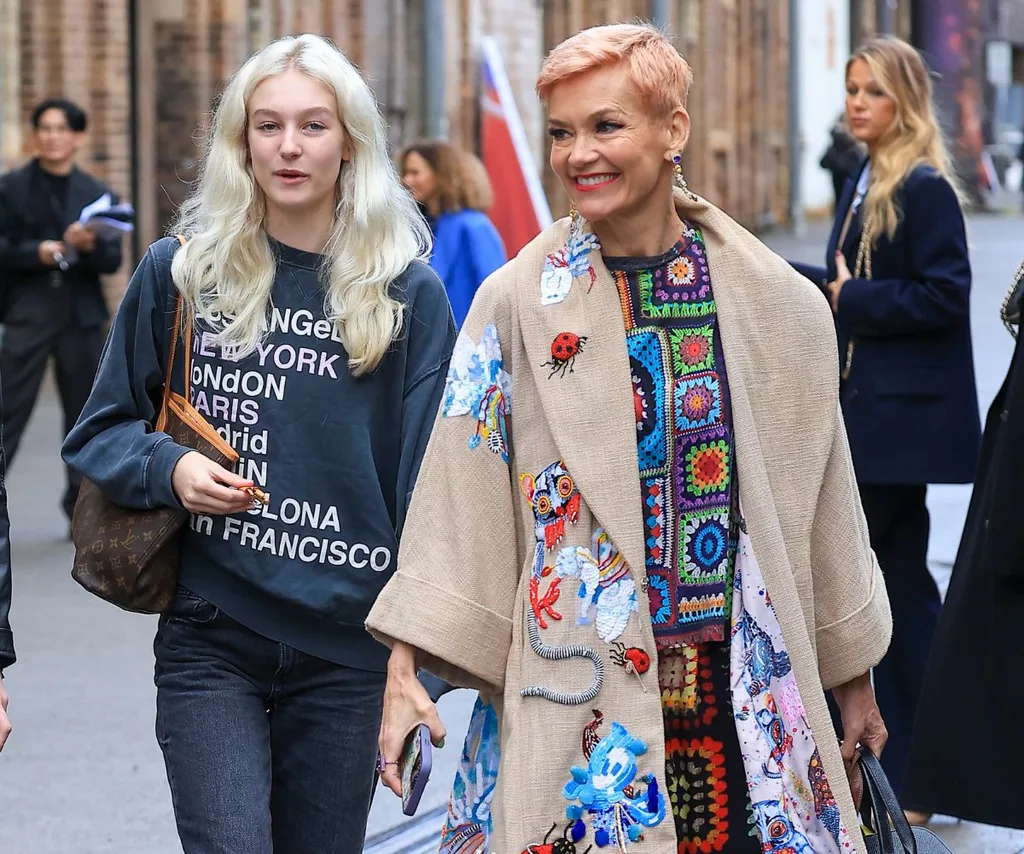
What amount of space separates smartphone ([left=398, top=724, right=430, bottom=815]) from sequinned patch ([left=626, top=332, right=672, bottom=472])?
50cm

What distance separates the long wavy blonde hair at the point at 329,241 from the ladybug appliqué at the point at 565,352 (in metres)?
0.59

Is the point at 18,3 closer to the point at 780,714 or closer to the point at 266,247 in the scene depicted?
the point at 266,247

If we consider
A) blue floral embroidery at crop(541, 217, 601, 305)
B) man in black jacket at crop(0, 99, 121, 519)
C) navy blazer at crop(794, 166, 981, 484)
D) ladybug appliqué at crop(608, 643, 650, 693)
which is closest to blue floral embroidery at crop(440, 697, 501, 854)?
ladybug appliqué at crop(608, 643, 650, 693)

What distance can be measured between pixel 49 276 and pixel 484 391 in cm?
727

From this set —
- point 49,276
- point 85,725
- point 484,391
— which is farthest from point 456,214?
point 484,391

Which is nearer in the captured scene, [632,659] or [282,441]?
[632,659]

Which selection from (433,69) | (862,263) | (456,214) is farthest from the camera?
(433,69)

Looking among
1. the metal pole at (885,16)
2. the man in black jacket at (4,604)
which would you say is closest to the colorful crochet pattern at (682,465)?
the man in black jacket at (4,604)

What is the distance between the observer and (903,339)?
5.93 m

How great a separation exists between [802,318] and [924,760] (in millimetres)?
2114

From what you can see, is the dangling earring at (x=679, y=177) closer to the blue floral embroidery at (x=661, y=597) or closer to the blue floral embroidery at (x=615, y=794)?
the blue floral embroidery at (x=661, y=597)

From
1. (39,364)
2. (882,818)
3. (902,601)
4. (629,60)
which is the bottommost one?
(902,601)

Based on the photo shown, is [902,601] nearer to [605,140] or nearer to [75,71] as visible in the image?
[605,140]

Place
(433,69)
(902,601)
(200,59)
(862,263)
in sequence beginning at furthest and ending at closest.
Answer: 1. (200,59)
2. (433,69)
3. (862,263)
4. (902,601)
